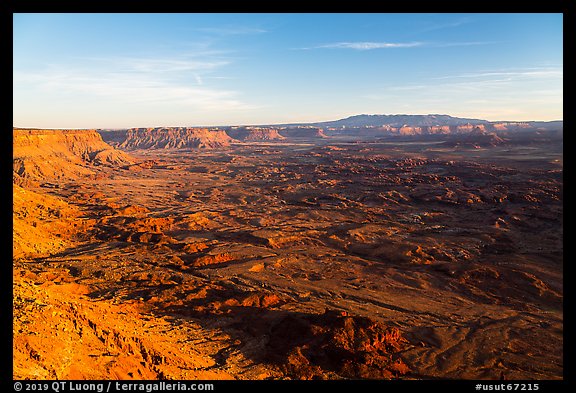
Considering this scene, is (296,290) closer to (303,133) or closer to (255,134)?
(255,134)

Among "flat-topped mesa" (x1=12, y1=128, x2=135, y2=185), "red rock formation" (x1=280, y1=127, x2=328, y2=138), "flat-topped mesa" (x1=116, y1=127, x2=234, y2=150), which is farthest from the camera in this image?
"red rock formation" (x1=280, y1=127, x2=328, y2=138)

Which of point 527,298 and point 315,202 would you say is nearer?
point 527,298

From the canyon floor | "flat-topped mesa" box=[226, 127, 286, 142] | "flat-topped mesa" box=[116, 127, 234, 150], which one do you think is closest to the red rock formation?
"flat-topped mesa" box=[226, 127, 286, 142]

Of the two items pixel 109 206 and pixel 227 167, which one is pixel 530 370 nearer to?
pixel 109 206

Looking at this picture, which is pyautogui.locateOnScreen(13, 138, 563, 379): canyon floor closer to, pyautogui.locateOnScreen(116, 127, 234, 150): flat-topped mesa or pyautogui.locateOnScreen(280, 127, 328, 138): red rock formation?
pyautogui.locateOnScreen(116, 127, 234, 150): flat-topped mesa

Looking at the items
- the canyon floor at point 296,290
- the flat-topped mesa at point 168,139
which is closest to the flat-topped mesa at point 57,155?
the canyon floor at point 296,290
